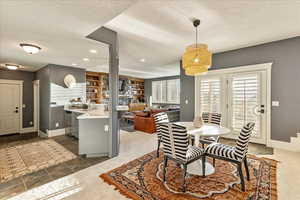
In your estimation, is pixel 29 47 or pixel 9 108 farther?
pixel 9 108

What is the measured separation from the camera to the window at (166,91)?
8805mm

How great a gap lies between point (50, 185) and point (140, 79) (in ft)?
28.3

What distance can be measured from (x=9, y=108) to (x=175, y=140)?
6.63 meters

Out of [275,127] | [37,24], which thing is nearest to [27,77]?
[37,24]

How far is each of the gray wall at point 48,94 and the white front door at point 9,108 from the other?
1035mm

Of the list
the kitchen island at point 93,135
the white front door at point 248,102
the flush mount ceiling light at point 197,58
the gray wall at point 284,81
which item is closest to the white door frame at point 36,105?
the kitchen island at point 93,135

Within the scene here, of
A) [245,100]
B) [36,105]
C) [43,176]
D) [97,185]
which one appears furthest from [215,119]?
[36,105]

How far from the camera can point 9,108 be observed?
531 centimetres

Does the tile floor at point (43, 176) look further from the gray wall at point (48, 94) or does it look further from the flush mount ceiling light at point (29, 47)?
the gray wall at point (48, 94)

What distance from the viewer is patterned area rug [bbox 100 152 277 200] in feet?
5.96

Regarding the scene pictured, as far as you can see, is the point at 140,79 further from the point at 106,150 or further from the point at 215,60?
the point at 106,150

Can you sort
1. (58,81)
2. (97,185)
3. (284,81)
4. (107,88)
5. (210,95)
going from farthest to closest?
(107,88) < (58,81) < (210,95) < (284,81) < (97,185)

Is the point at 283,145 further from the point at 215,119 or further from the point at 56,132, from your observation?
the point at 56,132

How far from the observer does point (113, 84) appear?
291 cm
